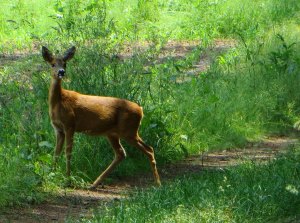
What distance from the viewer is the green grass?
8.03 metres

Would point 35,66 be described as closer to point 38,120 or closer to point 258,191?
point 38,120

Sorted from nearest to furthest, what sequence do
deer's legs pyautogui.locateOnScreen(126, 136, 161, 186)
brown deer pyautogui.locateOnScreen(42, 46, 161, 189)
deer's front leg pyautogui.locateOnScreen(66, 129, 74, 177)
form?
deer's front leg pyautogui.locateOnScreen(66, 129, 74, 177)
brown deer pyautogui.locateOnScreen(42, 46, 161, 189)
deer's legs pyautogui.locateOnScreen(126, 136, 161, 186)

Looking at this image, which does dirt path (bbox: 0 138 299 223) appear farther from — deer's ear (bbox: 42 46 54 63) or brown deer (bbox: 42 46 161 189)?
deer's ear (bbox: 42 46 54 63)

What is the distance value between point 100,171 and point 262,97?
399 cm

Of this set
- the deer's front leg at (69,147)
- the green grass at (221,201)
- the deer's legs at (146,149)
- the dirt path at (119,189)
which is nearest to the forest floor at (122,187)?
the dirt path at (119,189)

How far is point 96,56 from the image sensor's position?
451 inches

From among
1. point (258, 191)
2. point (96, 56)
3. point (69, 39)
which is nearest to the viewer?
point (258, 191)

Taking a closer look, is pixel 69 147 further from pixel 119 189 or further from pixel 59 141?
pixel 119 189

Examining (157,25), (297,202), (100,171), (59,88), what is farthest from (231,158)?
(157,25)

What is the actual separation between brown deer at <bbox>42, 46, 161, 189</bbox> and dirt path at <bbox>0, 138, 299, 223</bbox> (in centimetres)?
28

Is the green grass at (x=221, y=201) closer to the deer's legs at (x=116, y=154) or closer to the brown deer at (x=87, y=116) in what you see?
the deer's legs at (x=116, y=154)

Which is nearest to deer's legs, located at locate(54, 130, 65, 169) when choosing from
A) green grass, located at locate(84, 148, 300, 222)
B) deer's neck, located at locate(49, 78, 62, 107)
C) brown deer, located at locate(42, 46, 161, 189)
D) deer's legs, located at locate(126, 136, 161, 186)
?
brown deer, located at locate(42, 46, 161, 189)

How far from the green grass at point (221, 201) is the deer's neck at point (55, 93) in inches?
59.5

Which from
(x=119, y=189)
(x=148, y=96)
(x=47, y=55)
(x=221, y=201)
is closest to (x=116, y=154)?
(x=119, y=189)
